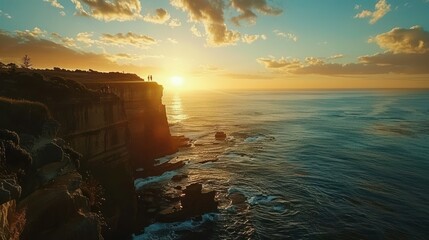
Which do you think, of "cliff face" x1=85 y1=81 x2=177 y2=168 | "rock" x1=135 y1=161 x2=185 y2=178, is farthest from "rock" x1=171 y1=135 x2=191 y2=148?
"rock" x1=135 y1=161 x2=185 y2=178

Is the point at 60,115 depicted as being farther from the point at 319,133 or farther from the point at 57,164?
the point at 319,133

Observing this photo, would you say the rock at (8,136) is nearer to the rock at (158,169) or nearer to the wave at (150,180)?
the wave at (150,180)

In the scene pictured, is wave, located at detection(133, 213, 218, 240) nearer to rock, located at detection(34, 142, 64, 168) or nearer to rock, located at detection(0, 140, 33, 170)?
rock, located at detection(34, 142, 64, 168)

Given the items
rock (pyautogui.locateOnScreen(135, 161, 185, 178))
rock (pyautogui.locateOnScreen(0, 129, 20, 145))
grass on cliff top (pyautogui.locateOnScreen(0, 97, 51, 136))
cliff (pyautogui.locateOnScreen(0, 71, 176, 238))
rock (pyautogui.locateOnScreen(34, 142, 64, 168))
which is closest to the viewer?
rock (pyautogui.locateOnScreen(0, 129, 20, 145))

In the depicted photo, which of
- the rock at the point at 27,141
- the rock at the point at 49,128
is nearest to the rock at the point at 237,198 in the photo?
the rock at the point at 49,128

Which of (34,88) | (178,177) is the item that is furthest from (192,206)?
(34,88)

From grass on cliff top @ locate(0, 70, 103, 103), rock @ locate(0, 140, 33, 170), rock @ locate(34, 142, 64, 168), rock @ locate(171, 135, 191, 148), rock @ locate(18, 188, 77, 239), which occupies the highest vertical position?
grass on cliff top @ locate(0, 70, 103, 103)

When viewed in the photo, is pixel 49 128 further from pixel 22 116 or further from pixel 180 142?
pixel 180 142

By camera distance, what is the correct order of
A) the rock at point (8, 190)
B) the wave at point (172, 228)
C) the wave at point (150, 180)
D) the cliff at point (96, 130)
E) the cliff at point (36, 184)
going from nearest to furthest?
the rock at point (8, 190)
the cliff at point (36, 184)
the cliff at point (96, 130)
the wave at point (172, 228)
the wave at point (150, 180)

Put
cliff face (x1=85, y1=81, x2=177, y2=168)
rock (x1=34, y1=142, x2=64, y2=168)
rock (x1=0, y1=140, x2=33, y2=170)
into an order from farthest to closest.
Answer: cliff face (x1=85, y1=81, x2=177, y2=168), rock (x1=34, y1=142, x2=64, y2=168), rock (x1=0, y1=140, x2=33, y2=170)
